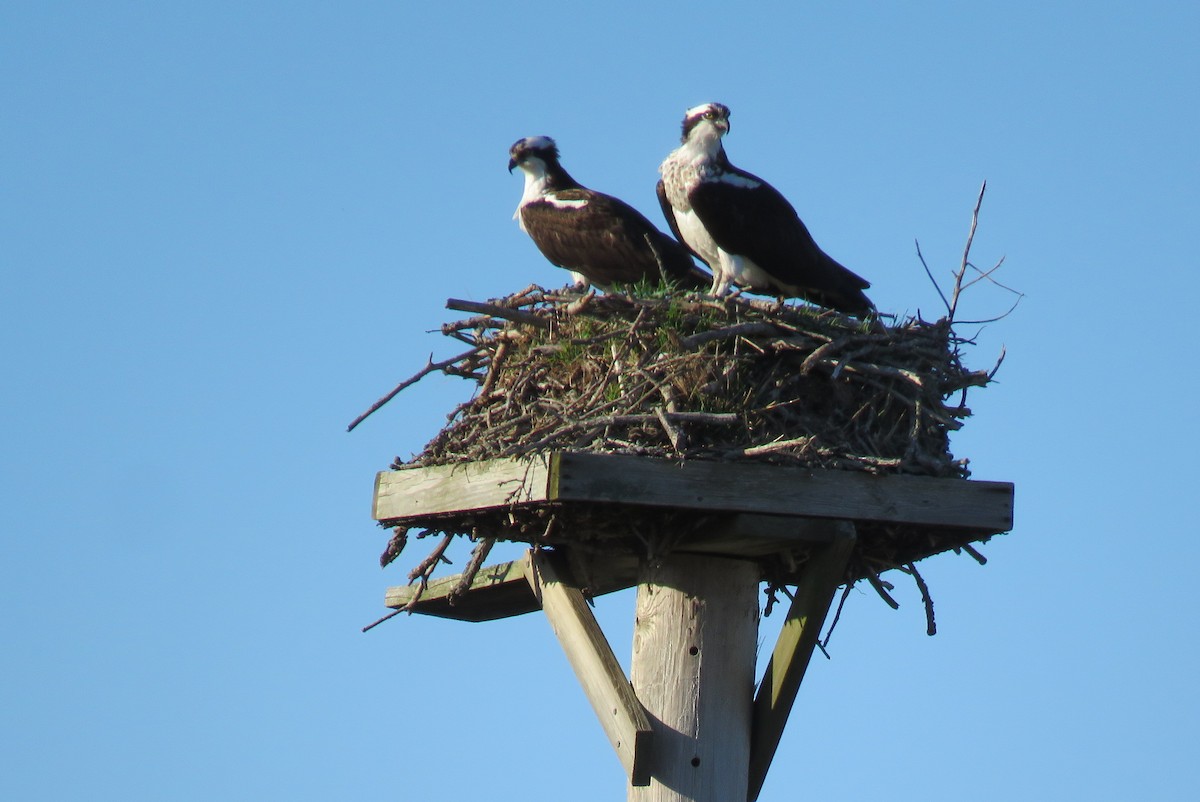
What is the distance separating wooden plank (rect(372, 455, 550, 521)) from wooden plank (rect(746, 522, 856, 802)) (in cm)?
87

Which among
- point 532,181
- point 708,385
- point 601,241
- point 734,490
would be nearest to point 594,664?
point 734,490

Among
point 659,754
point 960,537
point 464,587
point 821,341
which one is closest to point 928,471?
point 960,537

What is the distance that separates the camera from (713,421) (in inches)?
183

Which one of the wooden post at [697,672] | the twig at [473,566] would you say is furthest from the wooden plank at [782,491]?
the twig at [473,566]

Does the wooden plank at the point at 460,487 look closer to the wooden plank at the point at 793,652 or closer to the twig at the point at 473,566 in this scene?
the twig at the point at 473,566

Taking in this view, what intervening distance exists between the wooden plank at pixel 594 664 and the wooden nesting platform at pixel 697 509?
0.11m

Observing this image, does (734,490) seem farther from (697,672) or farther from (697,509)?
(697,672)

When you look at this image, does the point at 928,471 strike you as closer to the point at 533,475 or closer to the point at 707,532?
the point at 707,532

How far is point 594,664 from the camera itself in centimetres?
455

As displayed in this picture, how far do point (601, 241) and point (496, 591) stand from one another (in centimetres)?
267

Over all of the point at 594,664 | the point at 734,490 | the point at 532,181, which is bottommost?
the point at 594,664

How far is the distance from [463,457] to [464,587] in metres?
0.68

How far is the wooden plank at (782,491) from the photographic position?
437cm

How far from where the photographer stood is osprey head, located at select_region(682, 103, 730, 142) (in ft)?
25.5
